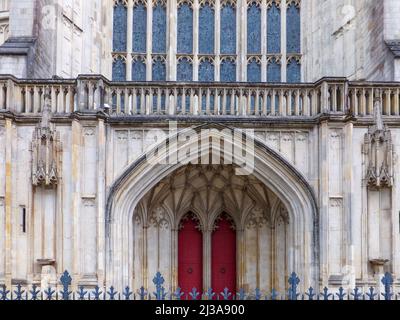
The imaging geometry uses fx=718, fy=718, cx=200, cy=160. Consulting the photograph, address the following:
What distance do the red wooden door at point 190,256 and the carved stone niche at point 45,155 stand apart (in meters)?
4.07

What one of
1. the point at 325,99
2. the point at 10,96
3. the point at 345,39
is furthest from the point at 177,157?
the point at 345,39

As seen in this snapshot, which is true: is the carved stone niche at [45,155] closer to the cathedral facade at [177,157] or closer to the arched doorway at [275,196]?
the cathedral facade at [177,157]

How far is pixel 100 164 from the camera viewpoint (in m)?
14.9

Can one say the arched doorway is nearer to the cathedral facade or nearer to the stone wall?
the cathedral facade

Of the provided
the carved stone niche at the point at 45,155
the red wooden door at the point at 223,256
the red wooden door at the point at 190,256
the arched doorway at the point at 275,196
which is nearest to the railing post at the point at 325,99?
the arched doorway at the point at 275,196

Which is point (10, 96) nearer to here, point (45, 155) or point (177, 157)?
point (45, 155)

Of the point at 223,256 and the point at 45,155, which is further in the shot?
the point at 223,256

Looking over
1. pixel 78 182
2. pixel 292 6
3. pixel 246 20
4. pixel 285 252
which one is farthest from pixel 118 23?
pixel 285 252

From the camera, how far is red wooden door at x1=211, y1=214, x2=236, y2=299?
58.0ft

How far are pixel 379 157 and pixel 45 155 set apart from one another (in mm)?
6952

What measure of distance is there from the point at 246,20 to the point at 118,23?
11.3ft

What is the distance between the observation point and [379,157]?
589 inches
